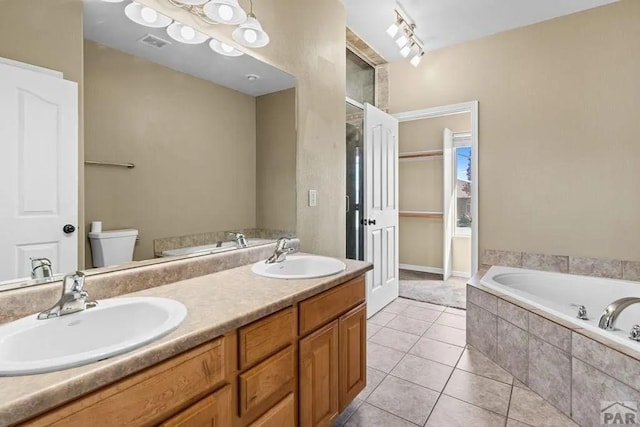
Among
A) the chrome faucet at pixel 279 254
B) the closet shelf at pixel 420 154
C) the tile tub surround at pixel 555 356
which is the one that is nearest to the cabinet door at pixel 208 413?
the chrome faucet at pixel 279 254

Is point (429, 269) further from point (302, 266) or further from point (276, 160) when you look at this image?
point (276, 160)

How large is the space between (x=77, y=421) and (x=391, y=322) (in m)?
2.67

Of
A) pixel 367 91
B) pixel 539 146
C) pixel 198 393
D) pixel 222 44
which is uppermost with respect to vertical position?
pixel 367 91

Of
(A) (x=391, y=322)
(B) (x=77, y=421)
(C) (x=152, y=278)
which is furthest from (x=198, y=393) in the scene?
(A) (x=391, y=322)

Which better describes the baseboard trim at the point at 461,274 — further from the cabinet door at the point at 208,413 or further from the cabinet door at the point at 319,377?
the cabinet door at the point at 208,413

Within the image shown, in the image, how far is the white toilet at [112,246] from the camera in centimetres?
119

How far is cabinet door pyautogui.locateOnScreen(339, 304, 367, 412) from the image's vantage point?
60.9 inches

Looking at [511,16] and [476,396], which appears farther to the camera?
[511,16]

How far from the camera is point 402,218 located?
5.01 m

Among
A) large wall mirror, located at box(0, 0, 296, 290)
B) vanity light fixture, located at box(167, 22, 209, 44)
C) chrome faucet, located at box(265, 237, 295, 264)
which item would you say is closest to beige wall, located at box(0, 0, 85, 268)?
large wall mirror, located at box(0, 0, 296, 290)

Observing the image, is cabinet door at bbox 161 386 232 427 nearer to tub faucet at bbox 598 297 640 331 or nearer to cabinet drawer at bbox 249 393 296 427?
cabinet drawer at bbox 249 393 296 427

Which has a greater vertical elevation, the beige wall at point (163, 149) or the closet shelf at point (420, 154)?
the closet shelf at point (420, 154)

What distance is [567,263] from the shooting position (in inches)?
110

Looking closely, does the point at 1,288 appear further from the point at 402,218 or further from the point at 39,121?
the point at 402,218
